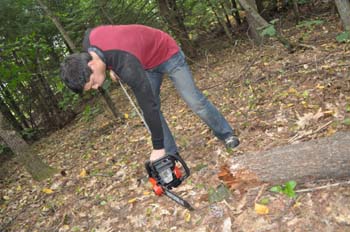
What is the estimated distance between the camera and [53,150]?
7.43 meters

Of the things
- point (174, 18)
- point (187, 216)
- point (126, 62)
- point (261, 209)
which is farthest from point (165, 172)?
point (174, 18)

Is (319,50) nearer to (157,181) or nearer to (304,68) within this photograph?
(304,68)

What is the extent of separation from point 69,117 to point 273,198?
8.91m

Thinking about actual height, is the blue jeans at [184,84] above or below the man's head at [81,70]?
below

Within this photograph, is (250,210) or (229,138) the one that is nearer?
(250,210)

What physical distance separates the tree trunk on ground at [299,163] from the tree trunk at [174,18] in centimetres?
533

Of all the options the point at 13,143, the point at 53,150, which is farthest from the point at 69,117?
the point at 13,143

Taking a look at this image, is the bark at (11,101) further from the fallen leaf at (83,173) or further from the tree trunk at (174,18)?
the fallen leaf at (83,173)

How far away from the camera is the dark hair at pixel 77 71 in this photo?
243 cm

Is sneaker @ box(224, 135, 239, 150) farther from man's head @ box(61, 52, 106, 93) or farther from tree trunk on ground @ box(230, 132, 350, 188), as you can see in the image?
man's head @ box(61, 52, 106, 93)

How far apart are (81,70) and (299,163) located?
2.00 metres

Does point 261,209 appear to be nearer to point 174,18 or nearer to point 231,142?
point 231,142

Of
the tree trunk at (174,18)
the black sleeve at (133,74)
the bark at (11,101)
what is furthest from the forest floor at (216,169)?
the bark at (11,101)

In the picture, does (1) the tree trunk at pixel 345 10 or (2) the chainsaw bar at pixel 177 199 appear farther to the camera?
(1) the tree trunk at pixel 345 10
